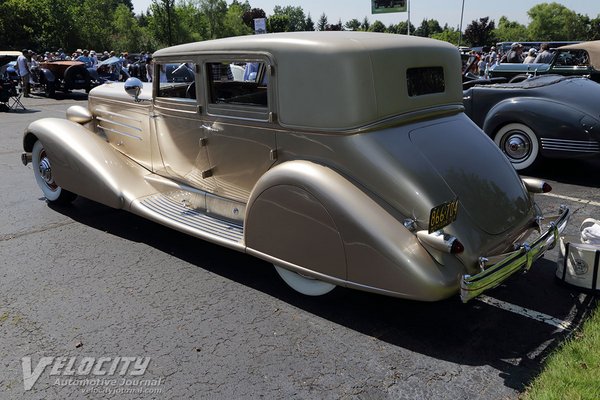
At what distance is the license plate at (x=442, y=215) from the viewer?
2.85 meters

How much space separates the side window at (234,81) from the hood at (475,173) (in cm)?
132

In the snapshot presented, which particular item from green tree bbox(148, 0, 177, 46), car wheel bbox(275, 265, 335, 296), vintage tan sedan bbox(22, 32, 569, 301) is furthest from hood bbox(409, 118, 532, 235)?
green tree bbox(148, 0, 177, 46)

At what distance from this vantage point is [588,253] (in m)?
3.35

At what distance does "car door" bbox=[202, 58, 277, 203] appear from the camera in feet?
11.6

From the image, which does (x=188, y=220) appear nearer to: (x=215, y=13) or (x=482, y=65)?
(x=482, y=65)

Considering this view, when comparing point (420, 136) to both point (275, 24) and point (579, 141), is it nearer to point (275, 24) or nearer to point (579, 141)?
point (579, 141)

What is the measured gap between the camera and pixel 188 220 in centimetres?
398

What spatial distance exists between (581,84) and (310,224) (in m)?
5.55

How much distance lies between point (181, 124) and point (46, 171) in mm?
2186

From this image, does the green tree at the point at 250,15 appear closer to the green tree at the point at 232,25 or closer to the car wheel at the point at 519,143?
the green tree at the point at 232,25

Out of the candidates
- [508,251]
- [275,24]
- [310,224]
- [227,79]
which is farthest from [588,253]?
[275,24]

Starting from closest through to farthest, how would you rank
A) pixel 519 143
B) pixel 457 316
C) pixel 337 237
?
pixel 337 237 < pixel 457 316 < pixel 519 143

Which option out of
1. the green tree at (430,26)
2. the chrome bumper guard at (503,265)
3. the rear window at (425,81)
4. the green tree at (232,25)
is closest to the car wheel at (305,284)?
the chrome bumper guard at (503,265)

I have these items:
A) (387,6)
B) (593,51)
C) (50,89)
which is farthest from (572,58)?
(50,89)
